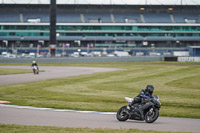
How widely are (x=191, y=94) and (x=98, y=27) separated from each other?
92.9 metres

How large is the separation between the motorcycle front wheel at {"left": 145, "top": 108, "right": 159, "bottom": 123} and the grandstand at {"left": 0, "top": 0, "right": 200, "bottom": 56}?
100 metres

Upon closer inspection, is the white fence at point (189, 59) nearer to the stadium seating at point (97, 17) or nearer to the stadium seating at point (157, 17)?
the stadium seating at point (157, 17)

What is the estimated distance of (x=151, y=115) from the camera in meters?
12.8

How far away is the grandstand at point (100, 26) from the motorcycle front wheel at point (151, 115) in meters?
100

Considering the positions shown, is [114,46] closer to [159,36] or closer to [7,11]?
[159,36]

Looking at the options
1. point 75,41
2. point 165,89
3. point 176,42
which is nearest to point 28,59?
point 75,41

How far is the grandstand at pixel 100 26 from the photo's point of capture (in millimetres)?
113625

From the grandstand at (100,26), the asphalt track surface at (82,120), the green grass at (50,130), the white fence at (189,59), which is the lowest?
the asphalt track surface at (82,120)

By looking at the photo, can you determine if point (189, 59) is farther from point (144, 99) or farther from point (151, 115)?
point (144, 99)

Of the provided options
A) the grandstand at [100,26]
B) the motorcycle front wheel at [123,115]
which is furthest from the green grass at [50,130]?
the grandstand at [100,26]

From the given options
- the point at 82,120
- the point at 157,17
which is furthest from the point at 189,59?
the point at 82,120

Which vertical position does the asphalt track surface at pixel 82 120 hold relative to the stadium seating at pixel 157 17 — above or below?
below

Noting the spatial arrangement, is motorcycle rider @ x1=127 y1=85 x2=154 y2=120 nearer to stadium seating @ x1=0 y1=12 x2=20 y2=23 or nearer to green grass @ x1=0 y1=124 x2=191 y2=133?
green grass @ x1=0 y1=124 x2=191 y2=133

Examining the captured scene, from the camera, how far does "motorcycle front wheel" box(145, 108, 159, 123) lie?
12.7 m
